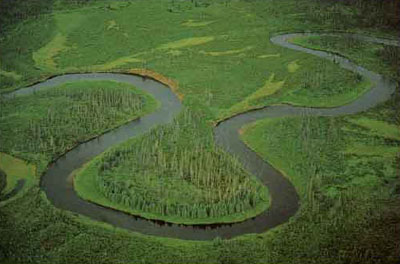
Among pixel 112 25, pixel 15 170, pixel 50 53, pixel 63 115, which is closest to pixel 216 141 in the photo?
pixel 63 115

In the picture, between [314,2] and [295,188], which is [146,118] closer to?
[295,188]

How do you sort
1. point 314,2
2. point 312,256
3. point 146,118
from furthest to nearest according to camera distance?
point 314,2 < point 146,118 < point 312,256

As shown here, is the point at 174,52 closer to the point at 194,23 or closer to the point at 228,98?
the point at 194,23

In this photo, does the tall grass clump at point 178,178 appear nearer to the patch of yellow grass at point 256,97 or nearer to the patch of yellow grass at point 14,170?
the patch of yellow grass at point 14,170

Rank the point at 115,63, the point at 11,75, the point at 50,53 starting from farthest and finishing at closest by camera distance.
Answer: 1. the point at 50,53
2. the point at 115,63
3. the point at 11,75

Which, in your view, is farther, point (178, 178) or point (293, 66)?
point (293, 66)

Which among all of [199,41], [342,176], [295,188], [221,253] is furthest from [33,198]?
[199,41]
